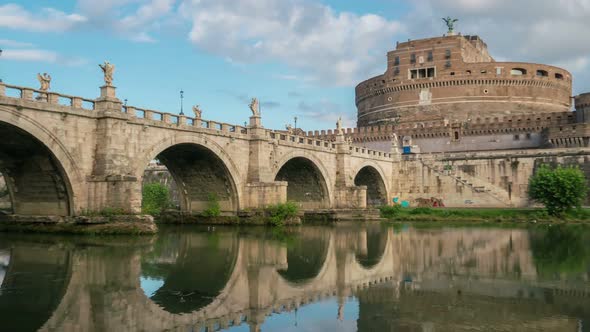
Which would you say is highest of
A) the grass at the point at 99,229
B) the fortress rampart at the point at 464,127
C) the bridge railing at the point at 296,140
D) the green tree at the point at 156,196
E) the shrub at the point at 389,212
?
the fortress rampart at the point at 464,127

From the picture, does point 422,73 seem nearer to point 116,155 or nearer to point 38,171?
point 116,155

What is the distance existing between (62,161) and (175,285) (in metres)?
12.8

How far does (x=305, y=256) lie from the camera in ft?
70.9

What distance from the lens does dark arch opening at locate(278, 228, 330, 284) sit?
17.4 meters

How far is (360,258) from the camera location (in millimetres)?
21359

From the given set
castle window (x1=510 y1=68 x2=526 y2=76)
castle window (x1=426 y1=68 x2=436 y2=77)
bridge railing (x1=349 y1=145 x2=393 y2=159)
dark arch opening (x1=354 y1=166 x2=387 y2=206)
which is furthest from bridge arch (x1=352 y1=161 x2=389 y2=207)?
castle window (x1=510 y1=68 x2=526 y2=76)

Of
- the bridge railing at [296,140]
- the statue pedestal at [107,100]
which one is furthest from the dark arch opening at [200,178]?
the statue pedestal at [107,100]

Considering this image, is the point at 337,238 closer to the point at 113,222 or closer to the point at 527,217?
the point at 113,222

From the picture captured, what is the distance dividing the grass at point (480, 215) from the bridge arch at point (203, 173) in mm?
14968

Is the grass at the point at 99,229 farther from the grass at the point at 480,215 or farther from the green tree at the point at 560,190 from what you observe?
the green tree at the point at 560,190

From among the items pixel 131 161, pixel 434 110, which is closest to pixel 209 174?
pixel 131 161

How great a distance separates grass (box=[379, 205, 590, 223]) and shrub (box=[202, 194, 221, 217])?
50.5ft

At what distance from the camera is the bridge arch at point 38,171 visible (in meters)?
23.9

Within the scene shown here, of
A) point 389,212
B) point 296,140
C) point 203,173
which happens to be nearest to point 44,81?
point 203,173
